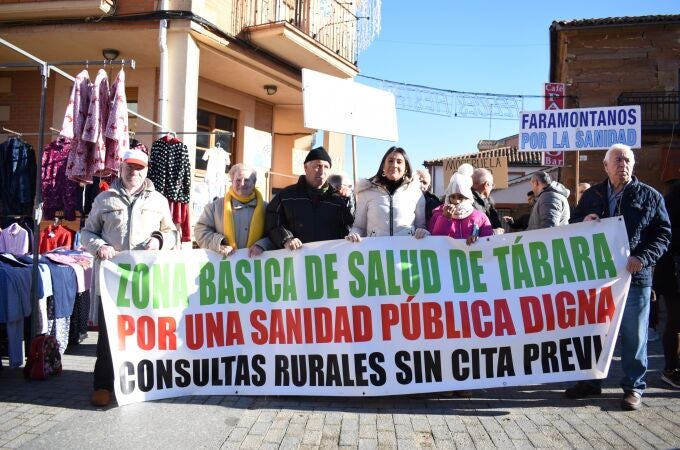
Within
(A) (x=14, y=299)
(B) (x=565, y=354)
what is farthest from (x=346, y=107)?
(A) (x=14, y=299)

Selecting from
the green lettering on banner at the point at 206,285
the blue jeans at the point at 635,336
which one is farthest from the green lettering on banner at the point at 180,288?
the blue jeans at the point at 635,336

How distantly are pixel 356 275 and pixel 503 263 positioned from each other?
119 centimetres

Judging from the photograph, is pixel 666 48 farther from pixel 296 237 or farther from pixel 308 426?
pixel 308 426

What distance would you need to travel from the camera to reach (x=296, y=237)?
4.47 meters

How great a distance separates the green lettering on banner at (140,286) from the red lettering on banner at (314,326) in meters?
0.90

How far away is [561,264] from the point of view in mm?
4227

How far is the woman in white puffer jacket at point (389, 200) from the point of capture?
177 inches

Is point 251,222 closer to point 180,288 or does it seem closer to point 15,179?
point 180,288

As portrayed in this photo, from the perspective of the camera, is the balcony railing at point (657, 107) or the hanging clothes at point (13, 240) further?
the balcony railing at point (657, 107)

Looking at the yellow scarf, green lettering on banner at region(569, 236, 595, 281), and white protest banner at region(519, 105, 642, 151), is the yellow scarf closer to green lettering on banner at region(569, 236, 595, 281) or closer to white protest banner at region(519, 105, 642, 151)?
green lettering on banner at region(569, 236, 595, 281)

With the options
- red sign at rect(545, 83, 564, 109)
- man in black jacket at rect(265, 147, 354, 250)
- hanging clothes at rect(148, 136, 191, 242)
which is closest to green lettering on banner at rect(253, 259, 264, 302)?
man in black jacket at rect(265, 147, 354, 250)

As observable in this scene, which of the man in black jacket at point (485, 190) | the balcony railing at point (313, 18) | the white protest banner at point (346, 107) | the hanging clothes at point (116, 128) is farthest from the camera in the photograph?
the balcony railing at point (313, 18)

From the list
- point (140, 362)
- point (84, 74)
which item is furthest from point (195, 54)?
point (140, 362)

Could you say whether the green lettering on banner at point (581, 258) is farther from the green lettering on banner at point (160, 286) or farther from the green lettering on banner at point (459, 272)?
the green lettering on banner at point (160, 286)
